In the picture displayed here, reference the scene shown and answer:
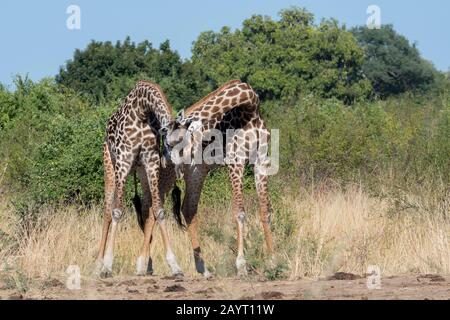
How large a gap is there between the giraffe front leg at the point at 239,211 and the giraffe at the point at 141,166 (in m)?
0.68

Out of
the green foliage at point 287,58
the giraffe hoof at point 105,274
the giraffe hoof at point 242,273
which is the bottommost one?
the giraffe hoof at point 242,273

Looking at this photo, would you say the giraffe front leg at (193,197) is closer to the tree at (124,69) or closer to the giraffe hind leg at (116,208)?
the giraffe hind leg at (116,208)

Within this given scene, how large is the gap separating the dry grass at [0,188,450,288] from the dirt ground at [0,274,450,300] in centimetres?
52

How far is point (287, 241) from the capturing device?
12258 mm

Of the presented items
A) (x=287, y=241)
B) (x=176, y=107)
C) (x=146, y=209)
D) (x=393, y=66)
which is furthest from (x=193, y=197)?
(x=393, y=66)

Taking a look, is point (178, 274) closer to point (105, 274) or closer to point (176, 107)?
point (105, 274)

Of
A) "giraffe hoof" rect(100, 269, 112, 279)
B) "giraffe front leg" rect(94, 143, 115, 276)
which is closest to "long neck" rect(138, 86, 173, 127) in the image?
"giraffe front leg" rect(94, 143, 115, 276)

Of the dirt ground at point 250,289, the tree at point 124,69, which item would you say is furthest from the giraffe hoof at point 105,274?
the tree at point 124,69

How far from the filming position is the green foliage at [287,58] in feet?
137

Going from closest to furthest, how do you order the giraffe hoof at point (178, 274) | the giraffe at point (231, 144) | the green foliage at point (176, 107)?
the giraffe hoof at point (178, 274) < the giraffe at point (231, 144) < the green foliage at point (176, 107)

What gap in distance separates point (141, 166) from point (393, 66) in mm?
44055

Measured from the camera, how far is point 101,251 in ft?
40.5

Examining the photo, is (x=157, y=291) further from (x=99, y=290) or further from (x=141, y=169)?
(x=141, y=169)
